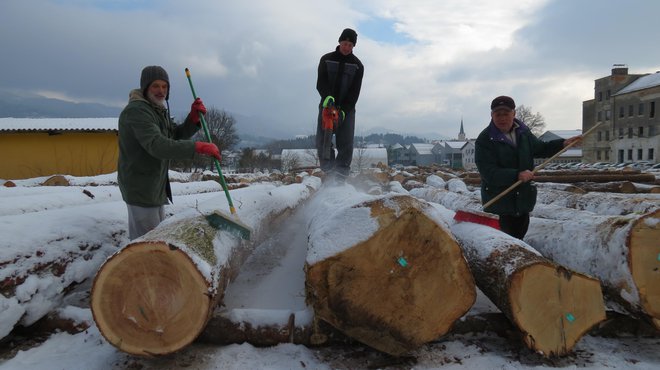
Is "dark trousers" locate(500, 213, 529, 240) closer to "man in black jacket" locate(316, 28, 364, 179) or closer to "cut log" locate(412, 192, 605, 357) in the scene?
"cut log" locate(412, 192, 605, 357)

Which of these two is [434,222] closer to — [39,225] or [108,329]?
[108,329]

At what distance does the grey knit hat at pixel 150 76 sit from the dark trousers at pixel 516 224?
349 centimetres

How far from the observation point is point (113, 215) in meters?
4.13

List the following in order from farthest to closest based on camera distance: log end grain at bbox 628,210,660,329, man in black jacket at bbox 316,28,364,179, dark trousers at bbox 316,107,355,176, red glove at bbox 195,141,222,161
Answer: dark trousers at bbox 316,107,355,176 → man in black jacket at bbox 316,28,364,179 → red glove at bbox 195,141,222,161 → log end grain at bbox 628,210,660,329

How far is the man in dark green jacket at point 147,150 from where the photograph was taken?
3010 mm

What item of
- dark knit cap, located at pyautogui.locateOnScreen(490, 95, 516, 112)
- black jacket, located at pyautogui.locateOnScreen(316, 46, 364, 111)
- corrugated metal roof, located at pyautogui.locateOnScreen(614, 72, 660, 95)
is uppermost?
corrugated metal roof, located at pyautogui.locateOnScreen(614, 72, 660, 95)

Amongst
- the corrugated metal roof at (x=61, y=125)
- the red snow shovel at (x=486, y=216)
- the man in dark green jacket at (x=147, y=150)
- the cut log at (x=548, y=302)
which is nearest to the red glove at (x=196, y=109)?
the man in dark green jacket at (x=147, y=150)

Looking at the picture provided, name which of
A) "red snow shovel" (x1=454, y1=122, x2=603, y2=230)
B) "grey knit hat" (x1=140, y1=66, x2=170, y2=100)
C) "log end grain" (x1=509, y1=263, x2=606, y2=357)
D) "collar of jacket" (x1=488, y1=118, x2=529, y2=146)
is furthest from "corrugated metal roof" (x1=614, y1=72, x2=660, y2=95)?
"grey knit hat" (x1=140, y1=66, x2=170, y2=100)

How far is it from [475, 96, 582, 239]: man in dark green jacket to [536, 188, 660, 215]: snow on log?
3.91 ft

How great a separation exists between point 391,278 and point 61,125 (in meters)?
21.7

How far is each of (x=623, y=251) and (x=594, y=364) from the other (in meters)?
0.76

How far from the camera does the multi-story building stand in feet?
138

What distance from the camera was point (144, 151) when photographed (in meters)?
3.33

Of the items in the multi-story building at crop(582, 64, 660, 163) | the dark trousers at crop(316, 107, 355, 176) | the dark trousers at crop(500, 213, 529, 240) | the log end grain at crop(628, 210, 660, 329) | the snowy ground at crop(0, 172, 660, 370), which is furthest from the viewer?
the multi-story building at crop(582, 64, 660, 163)
